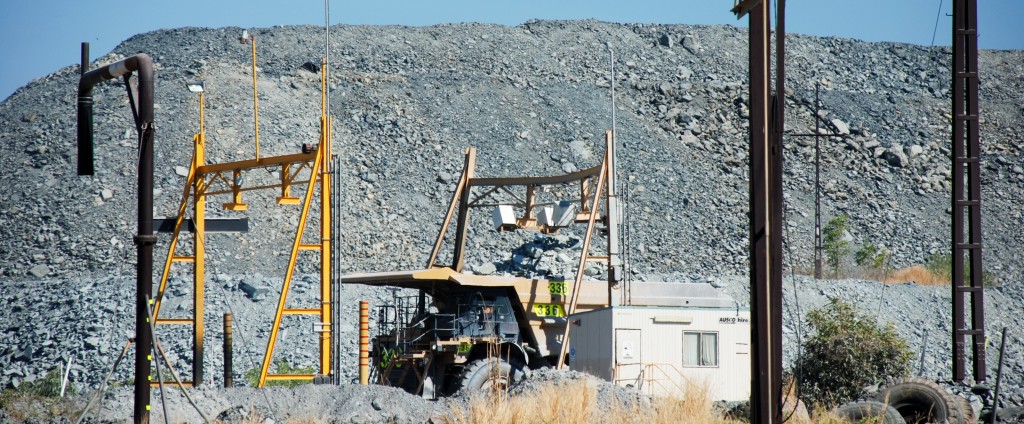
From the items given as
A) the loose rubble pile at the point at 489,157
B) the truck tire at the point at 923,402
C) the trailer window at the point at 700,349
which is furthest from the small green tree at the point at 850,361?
the loose rubble pile at the point at 489,157

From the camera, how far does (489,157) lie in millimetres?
59125

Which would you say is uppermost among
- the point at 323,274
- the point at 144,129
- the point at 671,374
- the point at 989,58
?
the point at 989,58

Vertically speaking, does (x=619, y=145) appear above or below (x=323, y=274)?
above

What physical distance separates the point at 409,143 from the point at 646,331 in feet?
127

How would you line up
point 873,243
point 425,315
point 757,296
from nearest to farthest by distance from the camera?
point 757,296 < point 425,315 < point 873,243

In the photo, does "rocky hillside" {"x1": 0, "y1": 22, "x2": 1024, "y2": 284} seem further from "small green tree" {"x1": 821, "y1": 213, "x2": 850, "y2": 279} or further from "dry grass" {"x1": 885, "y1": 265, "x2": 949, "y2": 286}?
"dry grass" {"x1": 885, "y1": 265, "x2": 949, "y2": 286}

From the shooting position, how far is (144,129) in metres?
14.1

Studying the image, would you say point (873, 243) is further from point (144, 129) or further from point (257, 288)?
point (144, 129)

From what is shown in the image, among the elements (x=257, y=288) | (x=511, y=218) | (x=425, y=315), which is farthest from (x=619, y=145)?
(x=425, y=315)

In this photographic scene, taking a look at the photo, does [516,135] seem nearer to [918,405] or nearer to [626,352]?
[626,352]

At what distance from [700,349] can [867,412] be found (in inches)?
256

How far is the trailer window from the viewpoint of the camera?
72.7 feet

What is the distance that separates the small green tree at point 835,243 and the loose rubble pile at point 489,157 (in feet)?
4.32

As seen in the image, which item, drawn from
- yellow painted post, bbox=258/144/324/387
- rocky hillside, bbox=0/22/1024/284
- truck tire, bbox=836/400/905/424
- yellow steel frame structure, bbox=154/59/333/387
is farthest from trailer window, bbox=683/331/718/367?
rocky hillside, bbox=0/22/1024/284
